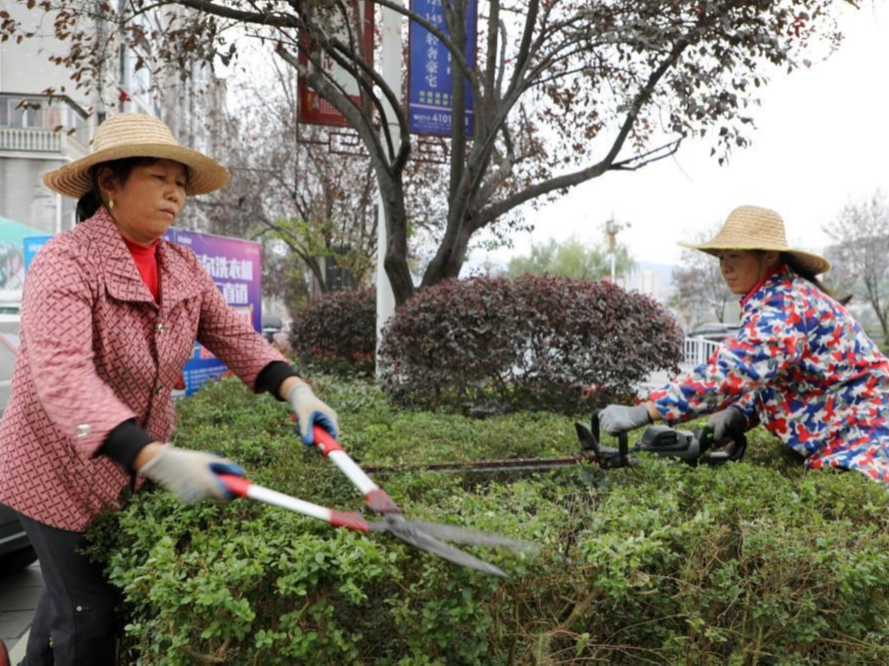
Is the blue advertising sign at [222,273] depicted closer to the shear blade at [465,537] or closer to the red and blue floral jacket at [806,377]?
the red and blue floral jacket at [806,377]

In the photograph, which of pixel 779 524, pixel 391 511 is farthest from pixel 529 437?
pixel 391 511

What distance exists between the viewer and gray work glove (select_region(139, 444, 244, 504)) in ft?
6.48

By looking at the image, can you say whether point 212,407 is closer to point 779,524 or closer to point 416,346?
point 416,346

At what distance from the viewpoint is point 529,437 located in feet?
13.8

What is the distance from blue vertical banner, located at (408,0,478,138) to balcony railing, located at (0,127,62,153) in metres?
23.4

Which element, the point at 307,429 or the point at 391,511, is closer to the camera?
the point at 391,511

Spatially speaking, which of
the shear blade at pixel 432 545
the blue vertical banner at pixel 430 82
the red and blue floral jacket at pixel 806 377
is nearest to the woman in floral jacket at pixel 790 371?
the red and blue floral jacket at pixel 806 377

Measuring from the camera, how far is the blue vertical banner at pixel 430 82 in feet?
30.3

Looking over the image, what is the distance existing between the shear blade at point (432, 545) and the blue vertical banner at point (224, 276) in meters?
7.26

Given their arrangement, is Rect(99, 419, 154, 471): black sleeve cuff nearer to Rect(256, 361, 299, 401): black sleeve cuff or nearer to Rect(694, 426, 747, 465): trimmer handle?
Rect(256, 361, 299, 401): black sleeve cuff

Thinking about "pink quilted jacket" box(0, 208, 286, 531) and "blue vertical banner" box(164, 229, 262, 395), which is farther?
"blue vertical banner" box(164, 229, 262, 395)

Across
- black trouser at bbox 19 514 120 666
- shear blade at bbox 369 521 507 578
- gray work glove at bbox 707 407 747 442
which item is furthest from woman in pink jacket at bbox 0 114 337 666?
gray work glove at bbox 707 407 747 442

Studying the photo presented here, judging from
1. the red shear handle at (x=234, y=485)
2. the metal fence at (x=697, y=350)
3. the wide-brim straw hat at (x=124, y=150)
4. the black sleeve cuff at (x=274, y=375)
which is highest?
the wide-brim straw hat at (x=124, y=150)

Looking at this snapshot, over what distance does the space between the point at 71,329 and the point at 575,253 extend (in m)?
73.5
